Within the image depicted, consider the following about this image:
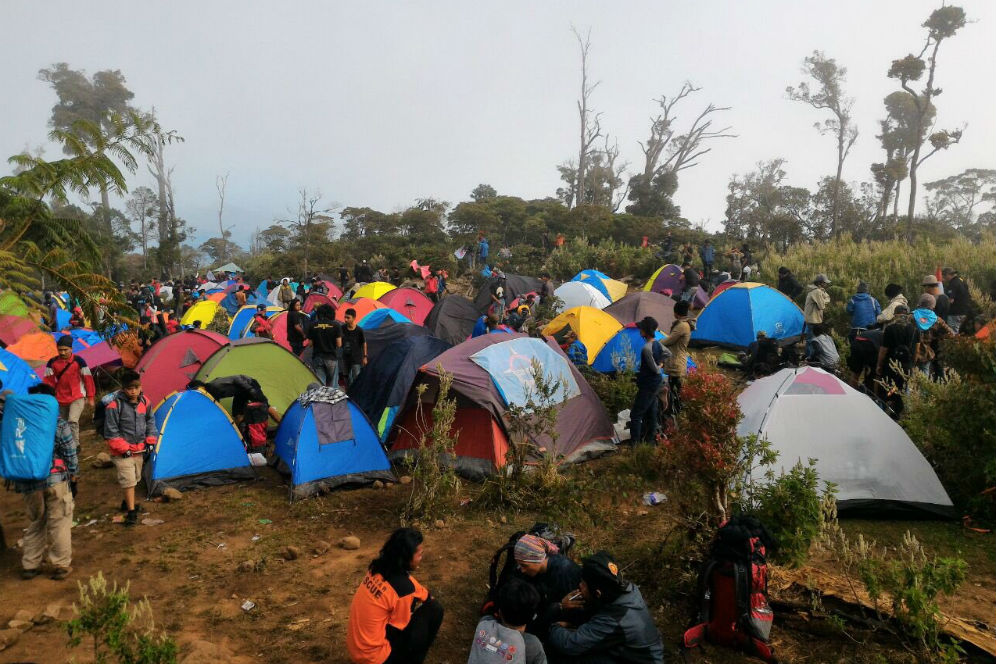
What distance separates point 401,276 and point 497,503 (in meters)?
18.3

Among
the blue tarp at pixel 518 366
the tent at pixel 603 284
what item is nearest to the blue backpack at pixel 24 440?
the blue tarp at pixel 518 366

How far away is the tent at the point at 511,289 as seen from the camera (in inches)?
628

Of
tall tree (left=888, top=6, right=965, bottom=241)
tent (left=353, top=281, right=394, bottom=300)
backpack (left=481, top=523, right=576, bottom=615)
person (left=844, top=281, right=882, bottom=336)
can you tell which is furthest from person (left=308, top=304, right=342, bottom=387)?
tall tree (left=888, top=6, right=965, bottom=241)

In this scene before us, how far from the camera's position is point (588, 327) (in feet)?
33.7

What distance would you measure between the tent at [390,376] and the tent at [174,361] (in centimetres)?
268

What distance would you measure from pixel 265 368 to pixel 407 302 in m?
6.90

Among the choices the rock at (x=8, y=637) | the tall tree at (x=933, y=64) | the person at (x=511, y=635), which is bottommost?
the rock at (x=8, y=637)

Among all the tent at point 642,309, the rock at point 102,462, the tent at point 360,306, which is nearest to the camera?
the rock at point 102,462

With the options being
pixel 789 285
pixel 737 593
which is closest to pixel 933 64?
pixel 789 285

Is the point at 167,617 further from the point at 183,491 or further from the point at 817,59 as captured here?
the point at 817,59

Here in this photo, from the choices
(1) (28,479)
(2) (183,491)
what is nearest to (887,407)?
(2) (183,491)

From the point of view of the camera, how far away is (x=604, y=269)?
2069 cm

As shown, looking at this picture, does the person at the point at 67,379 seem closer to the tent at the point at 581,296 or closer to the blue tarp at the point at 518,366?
the blue tarp at the point at 518,366

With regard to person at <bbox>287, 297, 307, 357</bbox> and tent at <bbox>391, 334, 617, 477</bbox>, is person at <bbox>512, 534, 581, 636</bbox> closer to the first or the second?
tent at <bbox>391, 334, 617, 477</bbox>
